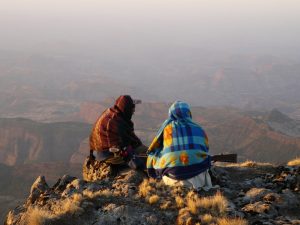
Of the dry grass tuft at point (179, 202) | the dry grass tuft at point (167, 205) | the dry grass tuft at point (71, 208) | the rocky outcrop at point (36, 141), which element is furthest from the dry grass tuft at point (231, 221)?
the rocky outcrop at point (36, 141)

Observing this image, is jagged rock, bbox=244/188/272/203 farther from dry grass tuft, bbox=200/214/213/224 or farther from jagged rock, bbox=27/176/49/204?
jagged rock, bbox=27/176/49/204

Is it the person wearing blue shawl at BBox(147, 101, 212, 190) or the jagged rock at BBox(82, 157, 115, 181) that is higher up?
the person wearing blue shawl at BBox(147, 101, 212, 190)

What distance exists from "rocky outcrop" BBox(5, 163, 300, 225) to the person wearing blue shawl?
249 mm

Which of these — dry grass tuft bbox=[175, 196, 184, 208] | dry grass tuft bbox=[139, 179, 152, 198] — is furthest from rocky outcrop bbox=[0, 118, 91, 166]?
dry grass tuft bbox=[175, 196, 184, 208]

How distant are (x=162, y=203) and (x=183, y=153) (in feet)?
3.53

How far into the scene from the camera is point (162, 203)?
7371 millimetres

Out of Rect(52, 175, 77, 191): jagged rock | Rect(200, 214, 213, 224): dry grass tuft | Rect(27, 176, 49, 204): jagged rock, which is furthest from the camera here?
Rect(52, 175, 77, 191): jagged rock

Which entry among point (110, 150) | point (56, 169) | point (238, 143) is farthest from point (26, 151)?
point (110, 150)

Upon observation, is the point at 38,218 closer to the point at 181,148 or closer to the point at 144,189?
the point at 144,189

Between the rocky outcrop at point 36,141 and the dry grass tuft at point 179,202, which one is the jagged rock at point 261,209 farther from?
the rocky outcrop at point 36,141

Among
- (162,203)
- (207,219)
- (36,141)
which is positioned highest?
(207,219)

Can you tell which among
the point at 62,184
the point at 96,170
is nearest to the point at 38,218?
the point at 62,184

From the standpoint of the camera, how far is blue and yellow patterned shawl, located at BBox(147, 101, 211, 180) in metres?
7.90

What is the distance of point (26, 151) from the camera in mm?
116812
